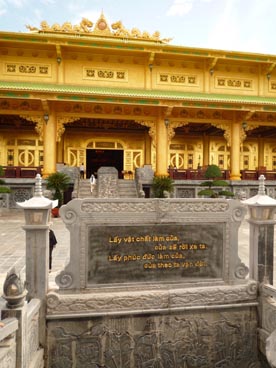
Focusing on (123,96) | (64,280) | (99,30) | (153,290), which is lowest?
(153,290)

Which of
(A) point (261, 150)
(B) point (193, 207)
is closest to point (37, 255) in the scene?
(B) point (193, 207)

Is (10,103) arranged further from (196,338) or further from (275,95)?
(275,95)

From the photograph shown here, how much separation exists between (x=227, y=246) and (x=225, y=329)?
3.94 ft

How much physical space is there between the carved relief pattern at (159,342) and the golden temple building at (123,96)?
14070mm

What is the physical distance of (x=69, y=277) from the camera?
3.88 m

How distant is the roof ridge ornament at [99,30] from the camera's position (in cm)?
1912

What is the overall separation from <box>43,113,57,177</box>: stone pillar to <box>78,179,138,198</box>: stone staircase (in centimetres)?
210

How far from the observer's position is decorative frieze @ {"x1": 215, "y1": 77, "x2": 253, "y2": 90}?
817 inches

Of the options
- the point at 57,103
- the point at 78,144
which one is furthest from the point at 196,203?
the point at 78,144

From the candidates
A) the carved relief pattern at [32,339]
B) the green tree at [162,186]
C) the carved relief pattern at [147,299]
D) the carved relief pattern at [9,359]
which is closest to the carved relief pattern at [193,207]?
the carved relief pattern at [147,299]

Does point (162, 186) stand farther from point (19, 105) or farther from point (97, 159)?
point (97, 159)

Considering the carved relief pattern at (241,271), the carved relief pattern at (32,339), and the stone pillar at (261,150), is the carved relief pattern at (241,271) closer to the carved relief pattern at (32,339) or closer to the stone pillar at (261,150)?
the carved relief pattern at (32,339)

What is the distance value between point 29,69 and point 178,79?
32.8 feet

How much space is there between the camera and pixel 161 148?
60.0 feet
